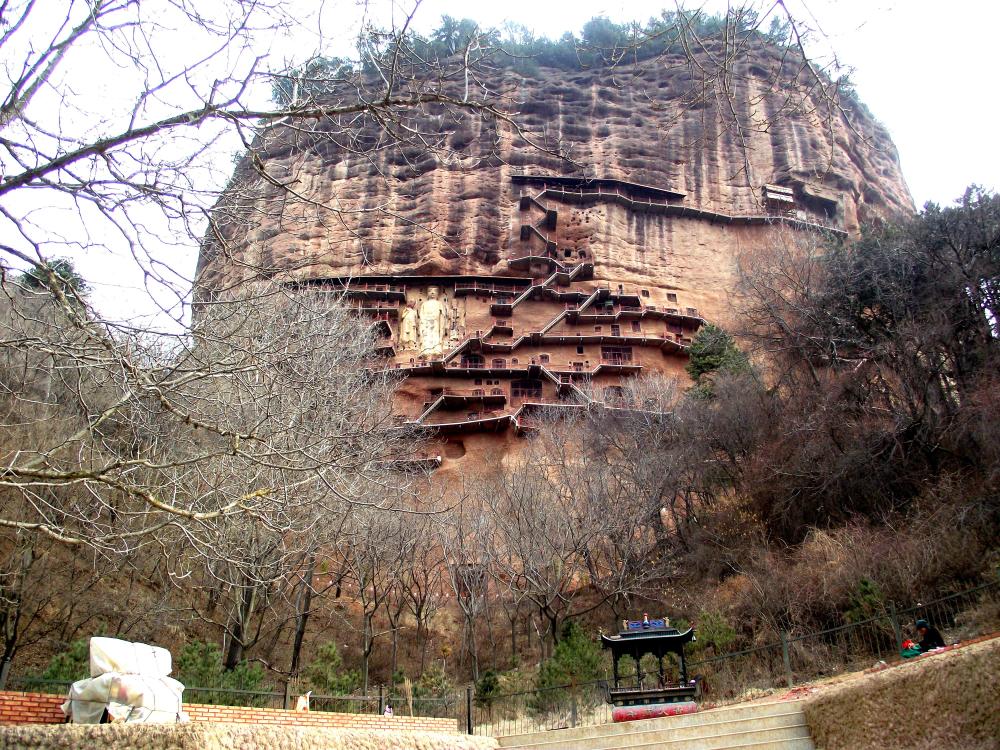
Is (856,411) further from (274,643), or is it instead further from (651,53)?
(651,53)

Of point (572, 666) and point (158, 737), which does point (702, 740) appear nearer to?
point (572, 666)

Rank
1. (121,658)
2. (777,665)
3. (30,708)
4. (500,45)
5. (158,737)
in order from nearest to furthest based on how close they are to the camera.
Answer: (500,45) → (158,737) → (121,658) → (30,708) → (777,665)

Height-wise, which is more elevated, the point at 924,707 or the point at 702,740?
the point at 924,707

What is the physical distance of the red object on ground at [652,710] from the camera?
13625 mm

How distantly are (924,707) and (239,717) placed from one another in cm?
769

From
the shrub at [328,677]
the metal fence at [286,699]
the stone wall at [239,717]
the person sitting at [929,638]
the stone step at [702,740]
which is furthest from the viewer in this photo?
the shrub at [328,677]

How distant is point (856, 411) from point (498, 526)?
11078 millimetres

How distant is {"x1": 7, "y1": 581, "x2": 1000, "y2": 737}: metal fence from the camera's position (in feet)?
43.5

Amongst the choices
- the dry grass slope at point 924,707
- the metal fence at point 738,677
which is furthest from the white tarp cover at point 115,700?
the dry grass slope at point 924,707

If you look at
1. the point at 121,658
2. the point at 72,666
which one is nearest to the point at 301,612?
the point at 72,666

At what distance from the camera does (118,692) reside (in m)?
7.72

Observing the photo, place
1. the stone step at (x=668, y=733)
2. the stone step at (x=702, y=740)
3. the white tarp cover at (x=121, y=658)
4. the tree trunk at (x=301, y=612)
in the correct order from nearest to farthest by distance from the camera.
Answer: the white tarp cover at (x=121, y=658) < the stone step at (x=702, y=740) < the stone step at (x=668, y=733) < the tree trunk at (x=301, y=612)

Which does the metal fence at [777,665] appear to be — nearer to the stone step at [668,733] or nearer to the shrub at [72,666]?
the stone step at [668,733]

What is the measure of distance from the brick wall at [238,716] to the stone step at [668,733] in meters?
1.70
